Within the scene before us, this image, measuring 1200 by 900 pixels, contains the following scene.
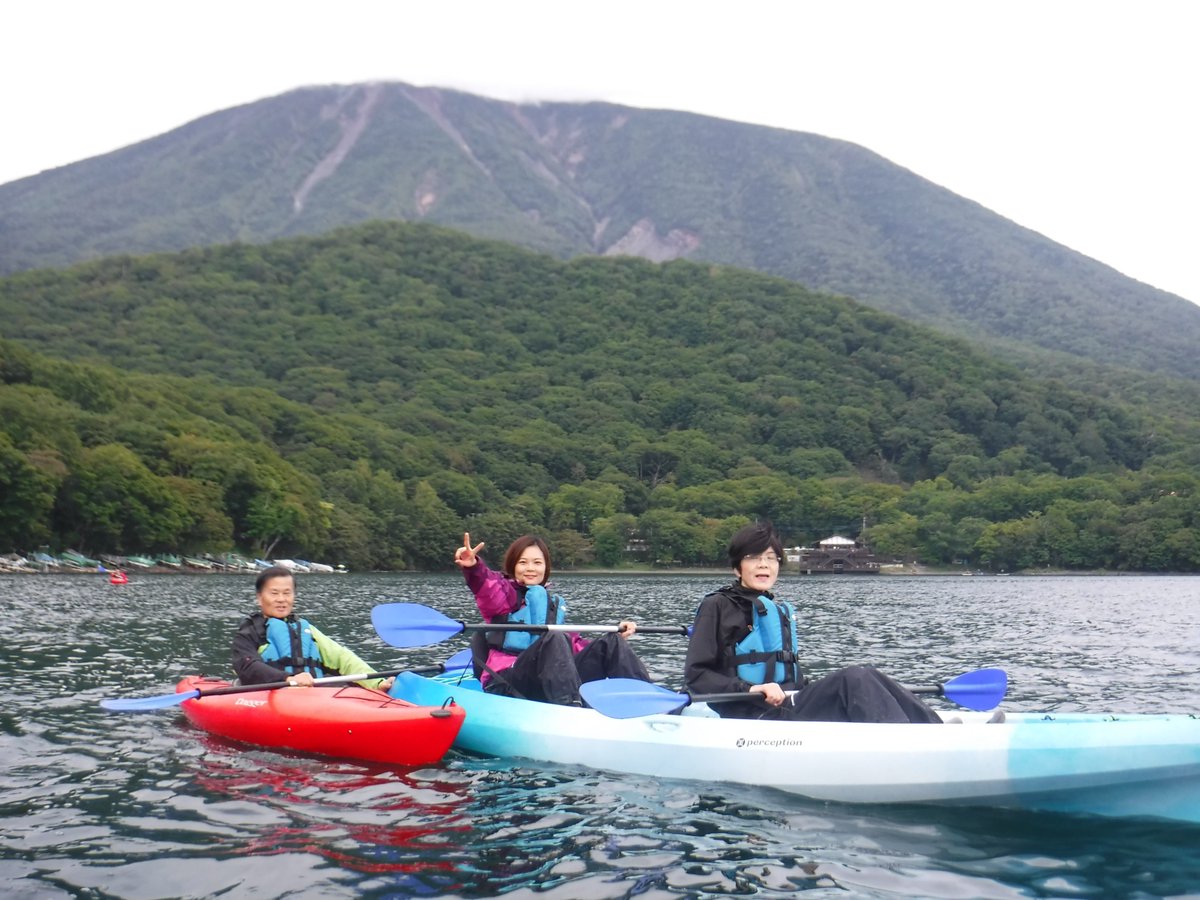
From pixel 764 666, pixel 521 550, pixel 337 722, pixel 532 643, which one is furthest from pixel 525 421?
pixel 764 666

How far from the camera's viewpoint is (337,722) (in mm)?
9453

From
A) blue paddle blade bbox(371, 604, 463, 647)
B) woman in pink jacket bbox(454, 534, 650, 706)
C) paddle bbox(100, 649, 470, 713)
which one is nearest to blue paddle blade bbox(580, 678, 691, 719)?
woman in pink jacket bbox(454, 534, 650, 706)

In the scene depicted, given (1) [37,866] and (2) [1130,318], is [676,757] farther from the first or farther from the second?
(2) [1130,318]

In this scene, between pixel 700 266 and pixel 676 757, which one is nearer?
pixel 676 757

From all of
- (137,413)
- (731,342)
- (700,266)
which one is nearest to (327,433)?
(137,413)

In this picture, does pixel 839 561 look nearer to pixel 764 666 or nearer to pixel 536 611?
pixel 536 611

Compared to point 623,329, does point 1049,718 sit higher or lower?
lower

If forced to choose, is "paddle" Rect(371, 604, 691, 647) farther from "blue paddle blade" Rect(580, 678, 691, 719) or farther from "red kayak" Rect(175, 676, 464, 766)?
"blue paddle blade" Rect(580, 678, 691, 719)

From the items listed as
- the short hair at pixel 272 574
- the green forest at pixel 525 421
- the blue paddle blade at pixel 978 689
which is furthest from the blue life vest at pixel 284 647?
the green forest at pixel 525 421

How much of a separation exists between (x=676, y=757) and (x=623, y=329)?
458 ft

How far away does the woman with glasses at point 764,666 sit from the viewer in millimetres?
7793

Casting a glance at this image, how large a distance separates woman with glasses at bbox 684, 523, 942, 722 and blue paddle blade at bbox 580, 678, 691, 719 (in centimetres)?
23

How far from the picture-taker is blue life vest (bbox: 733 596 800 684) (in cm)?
810

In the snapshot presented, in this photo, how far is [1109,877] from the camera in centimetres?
609
